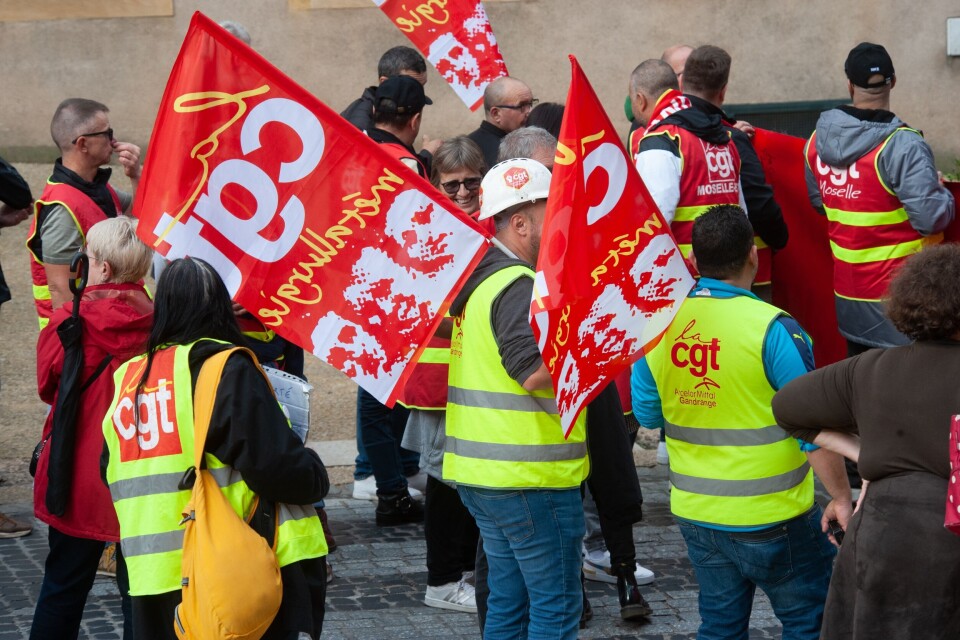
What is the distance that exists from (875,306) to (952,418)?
3.31 m

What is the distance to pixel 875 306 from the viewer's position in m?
6.13

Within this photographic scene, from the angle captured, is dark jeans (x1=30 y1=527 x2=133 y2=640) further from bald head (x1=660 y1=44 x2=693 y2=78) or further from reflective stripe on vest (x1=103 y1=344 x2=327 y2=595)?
bald head (x1=660 y1=44 x2=693 y2=78)

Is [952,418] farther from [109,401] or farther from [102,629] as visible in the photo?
[102,629]

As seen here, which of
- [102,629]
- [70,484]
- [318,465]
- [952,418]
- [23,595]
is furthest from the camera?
[23,595]

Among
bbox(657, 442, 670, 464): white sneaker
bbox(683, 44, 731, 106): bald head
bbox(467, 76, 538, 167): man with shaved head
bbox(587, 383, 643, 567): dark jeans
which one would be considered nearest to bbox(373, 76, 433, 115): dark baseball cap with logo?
bbox(467, 76, 538, 167): man with shaved head

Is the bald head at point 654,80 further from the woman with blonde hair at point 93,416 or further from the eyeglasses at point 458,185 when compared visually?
the woman with blonde hair at point 93,416

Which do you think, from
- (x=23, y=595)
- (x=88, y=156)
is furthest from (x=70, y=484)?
(x=88, y=156)

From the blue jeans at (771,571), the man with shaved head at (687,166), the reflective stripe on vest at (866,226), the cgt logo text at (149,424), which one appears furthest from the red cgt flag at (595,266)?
the reflective stripe on vest at (866,226)

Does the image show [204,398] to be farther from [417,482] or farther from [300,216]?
[417,482]

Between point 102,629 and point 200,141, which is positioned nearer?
point 200,141

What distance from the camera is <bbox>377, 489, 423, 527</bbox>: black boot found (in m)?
6.21

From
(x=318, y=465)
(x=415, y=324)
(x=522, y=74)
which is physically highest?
(x=522, y=74)

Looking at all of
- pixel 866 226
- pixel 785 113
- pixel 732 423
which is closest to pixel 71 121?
pixel 732 423

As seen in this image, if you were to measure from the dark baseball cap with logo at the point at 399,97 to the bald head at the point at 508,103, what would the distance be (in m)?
0.47
